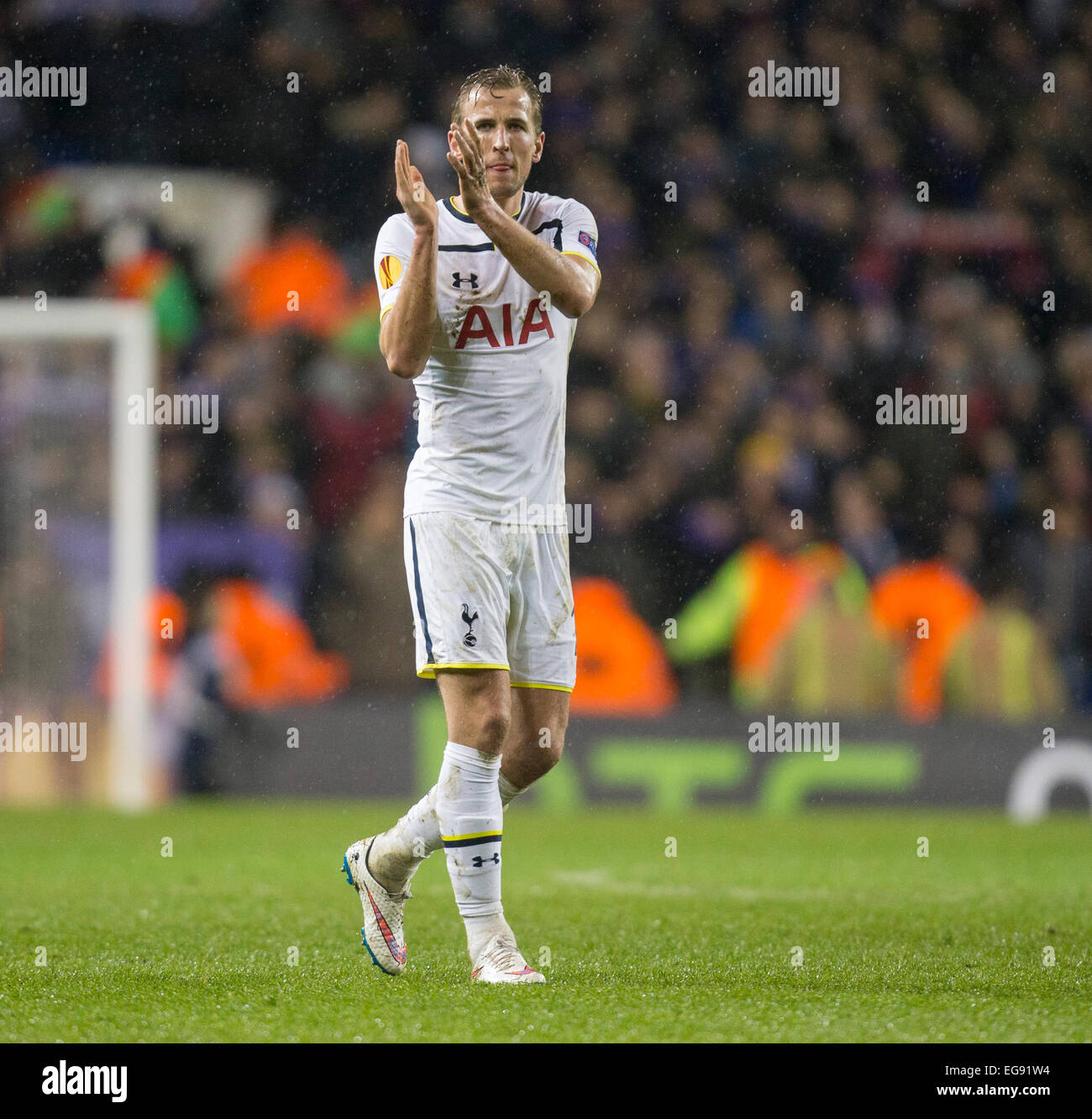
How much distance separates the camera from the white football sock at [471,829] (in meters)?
4.52

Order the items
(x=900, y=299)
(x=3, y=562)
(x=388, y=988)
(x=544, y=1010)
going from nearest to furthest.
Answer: (x=544, y=1010) < (x=388, y=988) < (x=3, y=562) < (x=900, y=299)

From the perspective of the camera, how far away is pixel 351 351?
12391 mm

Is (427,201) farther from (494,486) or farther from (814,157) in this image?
(814,157)

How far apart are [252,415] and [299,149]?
10.3ft

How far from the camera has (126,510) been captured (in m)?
10.6

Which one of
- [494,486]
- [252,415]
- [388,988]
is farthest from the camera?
[252,415]

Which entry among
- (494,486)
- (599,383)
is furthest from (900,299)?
(494,486)
